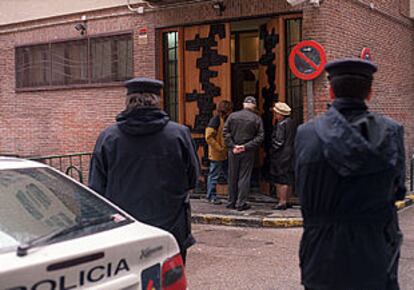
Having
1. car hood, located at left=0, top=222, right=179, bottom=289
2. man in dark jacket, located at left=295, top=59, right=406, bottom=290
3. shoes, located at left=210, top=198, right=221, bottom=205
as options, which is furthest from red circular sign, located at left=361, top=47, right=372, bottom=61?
car hood, located at left=0, top=222, right=179, bottom=289

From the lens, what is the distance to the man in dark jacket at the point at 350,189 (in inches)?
114

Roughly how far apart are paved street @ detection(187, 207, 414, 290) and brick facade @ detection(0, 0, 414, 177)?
2.78m

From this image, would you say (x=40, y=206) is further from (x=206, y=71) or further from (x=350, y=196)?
(x=206, y=71)

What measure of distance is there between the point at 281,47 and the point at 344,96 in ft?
26.0

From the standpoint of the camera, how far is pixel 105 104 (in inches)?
513

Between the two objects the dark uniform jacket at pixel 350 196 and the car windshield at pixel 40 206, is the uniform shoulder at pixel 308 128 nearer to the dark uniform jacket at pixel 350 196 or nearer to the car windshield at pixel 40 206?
the dark uniform jacket at pixel 350 196

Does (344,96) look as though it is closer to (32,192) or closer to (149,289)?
(149,289)

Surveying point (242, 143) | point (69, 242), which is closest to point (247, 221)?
point (242, 143)

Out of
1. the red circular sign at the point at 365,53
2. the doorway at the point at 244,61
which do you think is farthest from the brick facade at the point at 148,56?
the doorway at the point at 244,61

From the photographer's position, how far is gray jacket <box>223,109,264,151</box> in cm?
992

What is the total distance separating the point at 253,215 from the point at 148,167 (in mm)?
5998

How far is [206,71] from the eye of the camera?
11.7 metres

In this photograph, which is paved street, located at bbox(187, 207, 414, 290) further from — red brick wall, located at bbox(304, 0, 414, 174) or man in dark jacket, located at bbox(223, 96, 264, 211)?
red brick wall, located at bbox(304, 0, 414, 174)

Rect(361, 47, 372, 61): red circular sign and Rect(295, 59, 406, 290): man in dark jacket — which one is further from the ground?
Rect(361, 47, 372, 61): red circular sign
